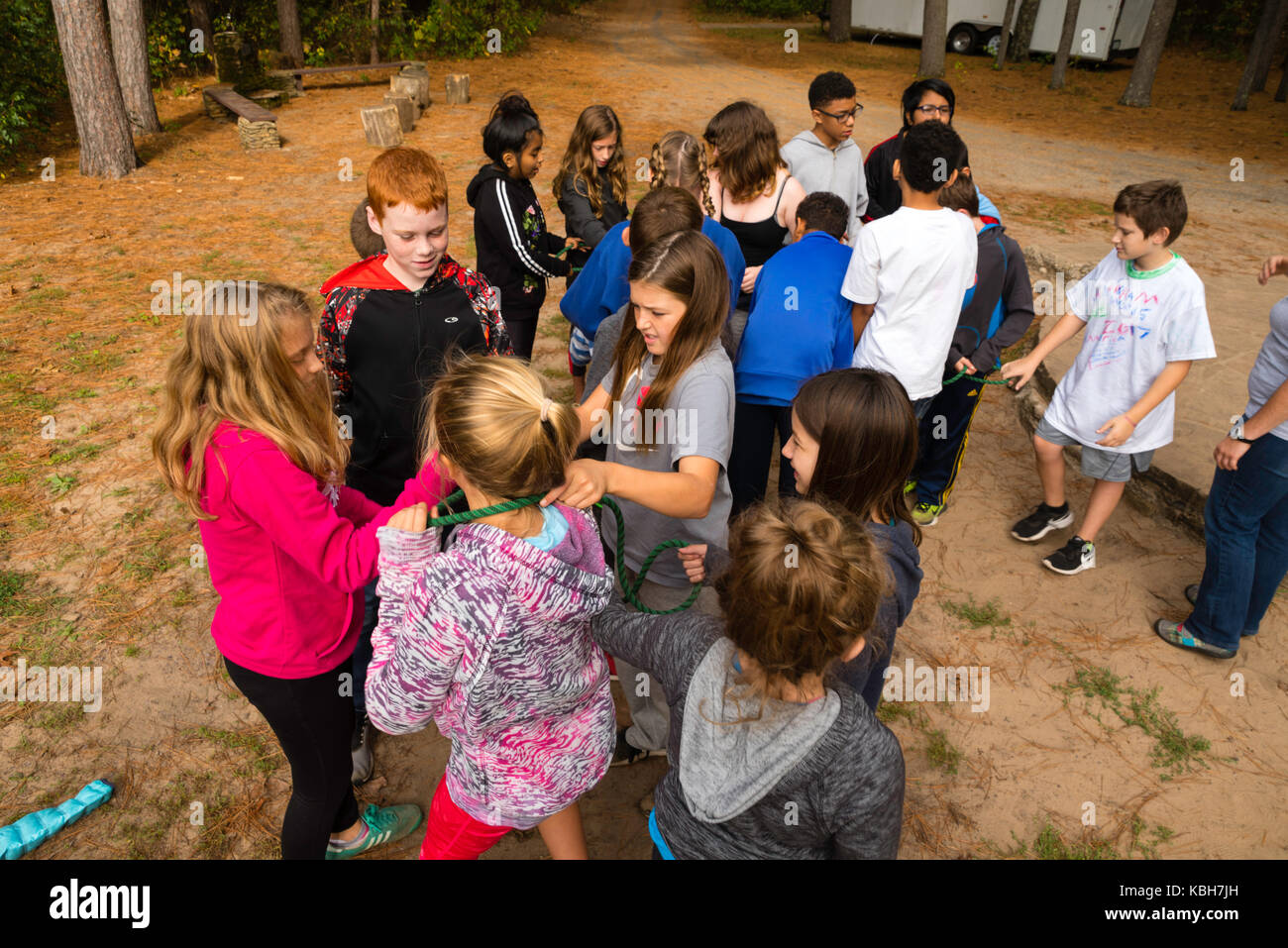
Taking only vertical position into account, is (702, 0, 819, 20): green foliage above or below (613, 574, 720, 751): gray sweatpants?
above

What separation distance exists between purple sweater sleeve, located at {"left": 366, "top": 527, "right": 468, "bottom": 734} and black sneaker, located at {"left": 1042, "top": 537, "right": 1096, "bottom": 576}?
3.56 metres

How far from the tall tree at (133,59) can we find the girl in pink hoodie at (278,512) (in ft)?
34.5

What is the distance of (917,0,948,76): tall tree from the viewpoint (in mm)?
16844

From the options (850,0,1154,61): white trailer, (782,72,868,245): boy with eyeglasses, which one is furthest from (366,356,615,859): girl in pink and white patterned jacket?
(850,0,1154,61): white trailer

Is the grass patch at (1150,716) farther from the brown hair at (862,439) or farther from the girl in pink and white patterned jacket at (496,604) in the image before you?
the girl in pink and white patterned jacket at (496,604)

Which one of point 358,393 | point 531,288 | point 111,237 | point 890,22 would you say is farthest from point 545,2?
point 358,393

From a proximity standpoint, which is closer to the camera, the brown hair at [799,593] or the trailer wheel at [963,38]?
the brown hair at [799,593]

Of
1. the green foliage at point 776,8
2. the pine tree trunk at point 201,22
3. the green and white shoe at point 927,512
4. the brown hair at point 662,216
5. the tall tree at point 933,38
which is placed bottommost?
the green and white shoe at point 927,512

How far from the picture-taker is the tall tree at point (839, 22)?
914 inches

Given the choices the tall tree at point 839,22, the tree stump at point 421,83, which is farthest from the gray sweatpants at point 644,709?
the tall tree at point 839,22

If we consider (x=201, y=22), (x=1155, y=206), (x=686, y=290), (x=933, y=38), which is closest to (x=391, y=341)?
(x=686, y=290)

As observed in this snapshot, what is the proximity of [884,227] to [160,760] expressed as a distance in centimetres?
368

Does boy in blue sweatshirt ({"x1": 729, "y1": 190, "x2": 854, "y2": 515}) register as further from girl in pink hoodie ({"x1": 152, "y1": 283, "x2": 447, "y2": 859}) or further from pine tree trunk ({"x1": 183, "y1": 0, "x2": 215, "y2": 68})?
pine tree trunk ({"x1": 183, "y1": 0, "x2": 215, "y2": 68})

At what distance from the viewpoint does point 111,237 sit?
797 cm
